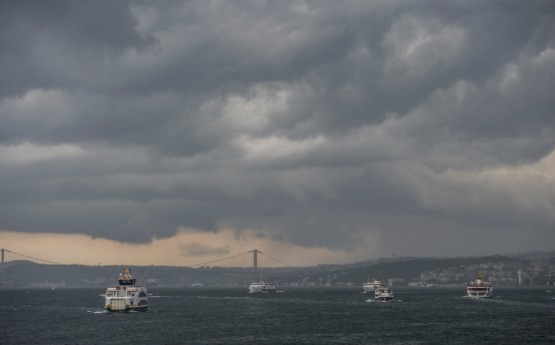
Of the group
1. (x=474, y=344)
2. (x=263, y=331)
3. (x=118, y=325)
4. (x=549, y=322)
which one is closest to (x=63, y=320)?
(x=118, y=325)

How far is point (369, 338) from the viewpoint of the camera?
133625 millimetres

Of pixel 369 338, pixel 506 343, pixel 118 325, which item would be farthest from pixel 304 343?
pixel 118 325

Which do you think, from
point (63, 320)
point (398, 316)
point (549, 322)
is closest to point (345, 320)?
point (398, 316)

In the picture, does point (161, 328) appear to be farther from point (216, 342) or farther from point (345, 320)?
point (345, 320)

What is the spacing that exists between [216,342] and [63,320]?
242ft

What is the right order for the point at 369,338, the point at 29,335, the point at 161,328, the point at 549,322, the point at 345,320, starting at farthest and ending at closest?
the point at 345,320
the point at 549,322
the point at 161,328
the point at 29,335
the point at 369,338

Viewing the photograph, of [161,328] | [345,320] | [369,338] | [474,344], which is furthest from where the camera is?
[345,320]

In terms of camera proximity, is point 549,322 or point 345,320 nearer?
point 549,322

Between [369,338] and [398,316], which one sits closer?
[369,338]

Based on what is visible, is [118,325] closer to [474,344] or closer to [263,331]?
[263,331]

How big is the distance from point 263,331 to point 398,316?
58163mm

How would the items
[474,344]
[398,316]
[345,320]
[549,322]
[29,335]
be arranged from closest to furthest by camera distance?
[474,344]
[29,335]
[549,322]
[345,320]
[398,316]

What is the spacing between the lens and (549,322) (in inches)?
6555

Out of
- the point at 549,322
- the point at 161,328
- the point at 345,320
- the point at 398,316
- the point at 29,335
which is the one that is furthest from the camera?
the point at 398,316
